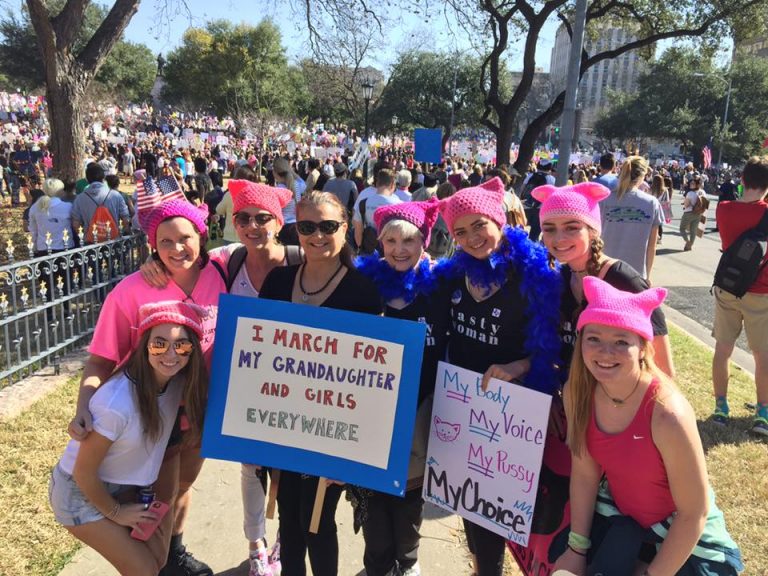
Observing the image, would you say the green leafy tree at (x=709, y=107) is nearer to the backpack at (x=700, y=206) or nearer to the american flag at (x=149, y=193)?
the backpack at (x=700, y=206)

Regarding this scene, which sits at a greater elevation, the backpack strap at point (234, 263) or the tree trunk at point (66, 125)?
the tree trunk at point (66, 125)

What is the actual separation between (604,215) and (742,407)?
212cm

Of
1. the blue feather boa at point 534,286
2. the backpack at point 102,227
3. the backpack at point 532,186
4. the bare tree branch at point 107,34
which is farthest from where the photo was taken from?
the backpack at point 532,186

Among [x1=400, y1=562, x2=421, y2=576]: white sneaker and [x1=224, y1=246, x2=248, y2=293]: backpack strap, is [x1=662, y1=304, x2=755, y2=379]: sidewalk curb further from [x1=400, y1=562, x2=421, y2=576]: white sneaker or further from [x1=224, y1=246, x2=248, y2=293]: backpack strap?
[x1=224, y1=246, x2=248, y2=293]: backpack strap

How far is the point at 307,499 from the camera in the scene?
8.33 ft

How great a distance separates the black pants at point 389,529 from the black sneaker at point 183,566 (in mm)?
876

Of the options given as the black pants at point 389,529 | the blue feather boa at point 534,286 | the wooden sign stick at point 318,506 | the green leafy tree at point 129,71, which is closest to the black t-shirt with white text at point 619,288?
the blue feather boa at point 534,286

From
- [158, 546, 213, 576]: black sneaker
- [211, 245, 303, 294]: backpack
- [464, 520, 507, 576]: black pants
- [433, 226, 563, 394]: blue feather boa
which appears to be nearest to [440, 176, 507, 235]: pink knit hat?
[433, 226, 563, 394]: blue feather boa

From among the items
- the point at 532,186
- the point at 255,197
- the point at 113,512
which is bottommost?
the point at 113,512

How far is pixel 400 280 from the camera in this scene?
261 cm

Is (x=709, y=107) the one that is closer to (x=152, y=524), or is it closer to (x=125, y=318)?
(x=125, y=318)

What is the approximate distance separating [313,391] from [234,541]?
1.42 m

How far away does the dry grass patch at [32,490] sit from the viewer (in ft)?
9.74

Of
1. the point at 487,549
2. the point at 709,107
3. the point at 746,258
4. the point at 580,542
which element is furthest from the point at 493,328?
the point at 709,107
